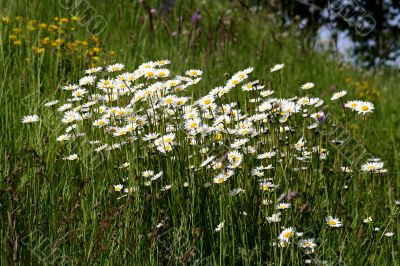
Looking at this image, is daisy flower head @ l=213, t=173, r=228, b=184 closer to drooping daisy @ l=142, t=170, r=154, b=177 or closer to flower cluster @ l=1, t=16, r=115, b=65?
drooping daisy @ l=142, t=170, r=154, b=177

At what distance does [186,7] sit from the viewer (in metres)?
7.36

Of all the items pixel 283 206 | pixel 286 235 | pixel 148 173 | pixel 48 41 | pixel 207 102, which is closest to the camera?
pixel 286 235

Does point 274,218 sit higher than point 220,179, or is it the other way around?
point 220,179

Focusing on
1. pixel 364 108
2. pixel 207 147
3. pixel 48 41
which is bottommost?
pixel 207 147

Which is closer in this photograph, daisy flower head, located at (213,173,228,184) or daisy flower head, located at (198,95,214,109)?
daisy flower head, located at (213,173,228,184)

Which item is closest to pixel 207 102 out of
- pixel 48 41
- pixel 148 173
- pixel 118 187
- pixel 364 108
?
pixel 148 173

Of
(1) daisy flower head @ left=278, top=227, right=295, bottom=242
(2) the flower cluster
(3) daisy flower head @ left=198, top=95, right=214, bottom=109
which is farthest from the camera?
(2) the flower cluster

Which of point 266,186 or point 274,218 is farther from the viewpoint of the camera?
point 266,186

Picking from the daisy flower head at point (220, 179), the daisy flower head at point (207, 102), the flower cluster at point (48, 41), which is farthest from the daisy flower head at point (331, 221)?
the flower cluster at point (48, 41)

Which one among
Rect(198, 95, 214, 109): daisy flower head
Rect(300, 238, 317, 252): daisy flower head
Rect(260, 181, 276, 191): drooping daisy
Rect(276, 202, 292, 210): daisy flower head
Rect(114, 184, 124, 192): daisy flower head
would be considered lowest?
Rect(300, 238, 317, 252): daisy flower head

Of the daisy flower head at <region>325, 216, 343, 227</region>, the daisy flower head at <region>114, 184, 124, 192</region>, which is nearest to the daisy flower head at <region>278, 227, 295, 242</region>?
the daisy flower head at <region>325, 216, 343, 227</region>

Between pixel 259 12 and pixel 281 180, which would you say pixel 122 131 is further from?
pixel 259 12

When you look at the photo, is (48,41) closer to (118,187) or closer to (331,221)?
(118,187)

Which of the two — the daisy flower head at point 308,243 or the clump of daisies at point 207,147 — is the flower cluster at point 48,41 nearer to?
the clump of daisies at point 207,147
